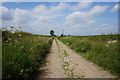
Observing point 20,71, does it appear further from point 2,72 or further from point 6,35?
point 6,35

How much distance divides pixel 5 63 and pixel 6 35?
10.6 ft

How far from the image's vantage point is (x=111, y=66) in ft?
13.6

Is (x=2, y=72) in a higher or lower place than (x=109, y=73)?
higher

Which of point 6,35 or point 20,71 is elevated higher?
point 6,35

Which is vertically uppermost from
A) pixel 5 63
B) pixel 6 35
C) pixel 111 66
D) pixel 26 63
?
pixel 6 35

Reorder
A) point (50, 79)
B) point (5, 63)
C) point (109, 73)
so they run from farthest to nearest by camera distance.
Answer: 1. point (109, 73)
2. point (50, 79)
3. point (5, 63)

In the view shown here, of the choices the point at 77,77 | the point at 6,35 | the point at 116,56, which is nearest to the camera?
the point at 77,77

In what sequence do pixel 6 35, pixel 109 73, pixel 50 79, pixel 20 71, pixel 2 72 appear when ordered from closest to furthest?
pixel 2 72 < pixel 20 71 < pixel 50 79 < pixel 109 73 < pixel 6 35

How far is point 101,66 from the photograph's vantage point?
15.7 feet

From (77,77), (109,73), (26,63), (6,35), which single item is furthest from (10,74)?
(109,73)

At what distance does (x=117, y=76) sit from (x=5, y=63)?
4243 mm

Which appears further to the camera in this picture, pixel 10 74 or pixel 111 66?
pixel 111 66

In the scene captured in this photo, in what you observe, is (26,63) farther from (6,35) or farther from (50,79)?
(6,35)

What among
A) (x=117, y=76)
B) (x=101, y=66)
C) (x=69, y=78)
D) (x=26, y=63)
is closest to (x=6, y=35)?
(x=26, y=63)
